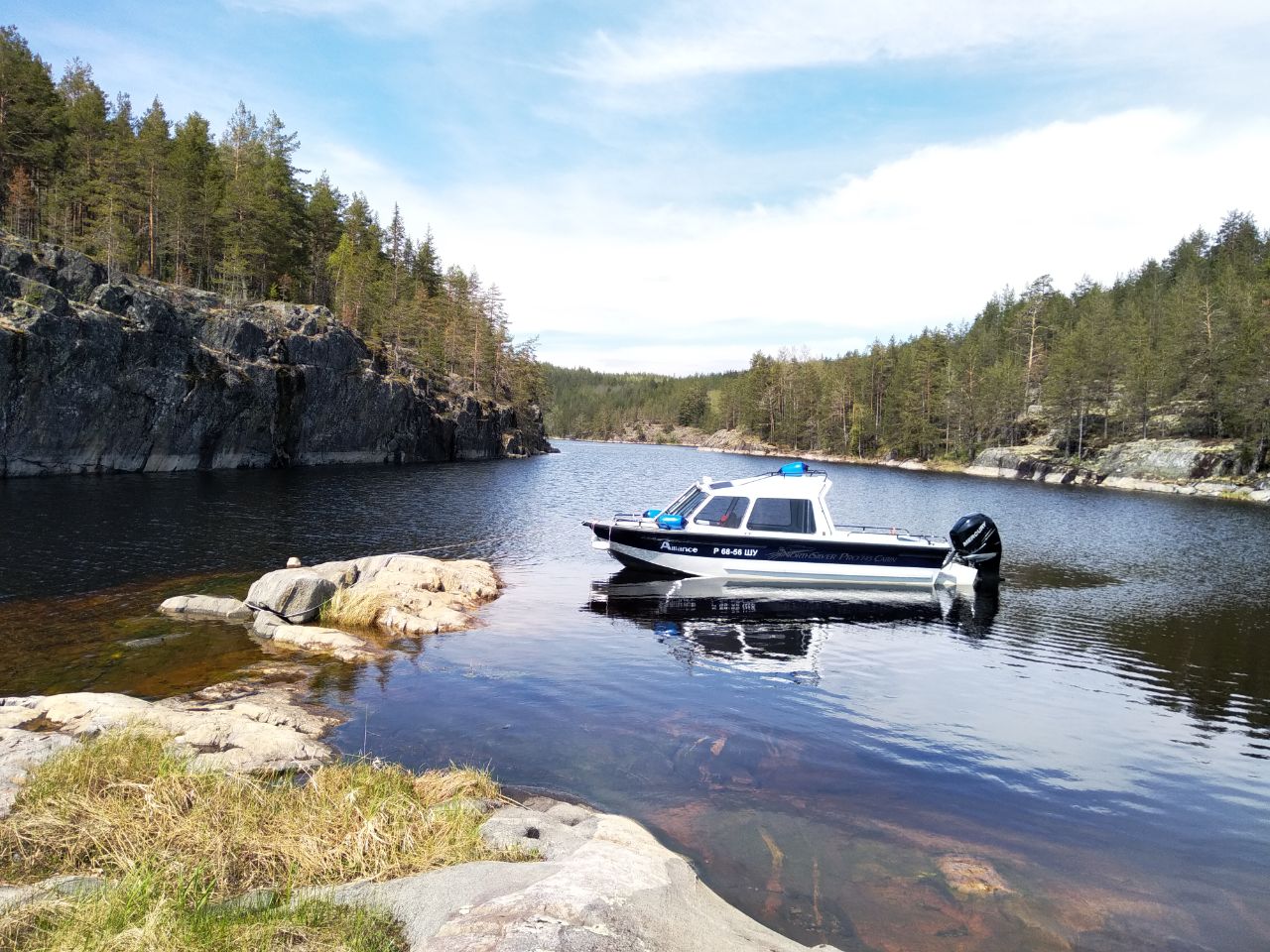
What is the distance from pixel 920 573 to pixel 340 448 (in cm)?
6102

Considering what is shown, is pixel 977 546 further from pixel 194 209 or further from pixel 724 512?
pixel 194 209

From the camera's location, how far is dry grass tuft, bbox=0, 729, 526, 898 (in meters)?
5.69

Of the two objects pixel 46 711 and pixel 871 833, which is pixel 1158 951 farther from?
pixel 46 711

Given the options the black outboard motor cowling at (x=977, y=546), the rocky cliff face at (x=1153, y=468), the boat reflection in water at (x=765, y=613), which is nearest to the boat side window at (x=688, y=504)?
the boat reflection in water at (x=765, y=613)

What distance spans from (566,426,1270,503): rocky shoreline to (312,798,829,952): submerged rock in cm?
7744

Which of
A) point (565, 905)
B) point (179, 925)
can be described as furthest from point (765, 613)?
point (179, 925)

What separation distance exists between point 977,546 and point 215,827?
980 inches

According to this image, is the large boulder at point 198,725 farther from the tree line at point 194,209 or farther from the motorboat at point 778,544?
the tree line at point 194,209

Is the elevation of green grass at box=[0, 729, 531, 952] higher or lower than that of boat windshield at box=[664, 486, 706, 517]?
lower

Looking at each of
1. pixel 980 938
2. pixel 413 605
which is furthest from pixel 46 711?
pixel 980 938

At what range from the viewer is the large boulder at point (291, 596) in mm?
17953

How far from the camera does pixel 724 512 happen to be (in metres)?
24.5

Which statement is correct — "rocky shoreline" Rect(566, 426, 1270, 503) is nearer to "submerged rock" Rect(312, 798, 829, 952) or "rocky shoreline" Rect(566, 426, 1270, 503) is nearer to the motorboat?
the motorboat

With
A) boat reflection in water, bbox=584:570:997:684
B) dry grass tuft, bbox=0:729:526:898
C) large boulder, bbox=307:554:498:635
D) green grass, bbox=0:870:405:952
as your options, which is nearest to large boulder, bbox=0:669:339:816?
dry grass tuft, bbox=0:729:526:898
